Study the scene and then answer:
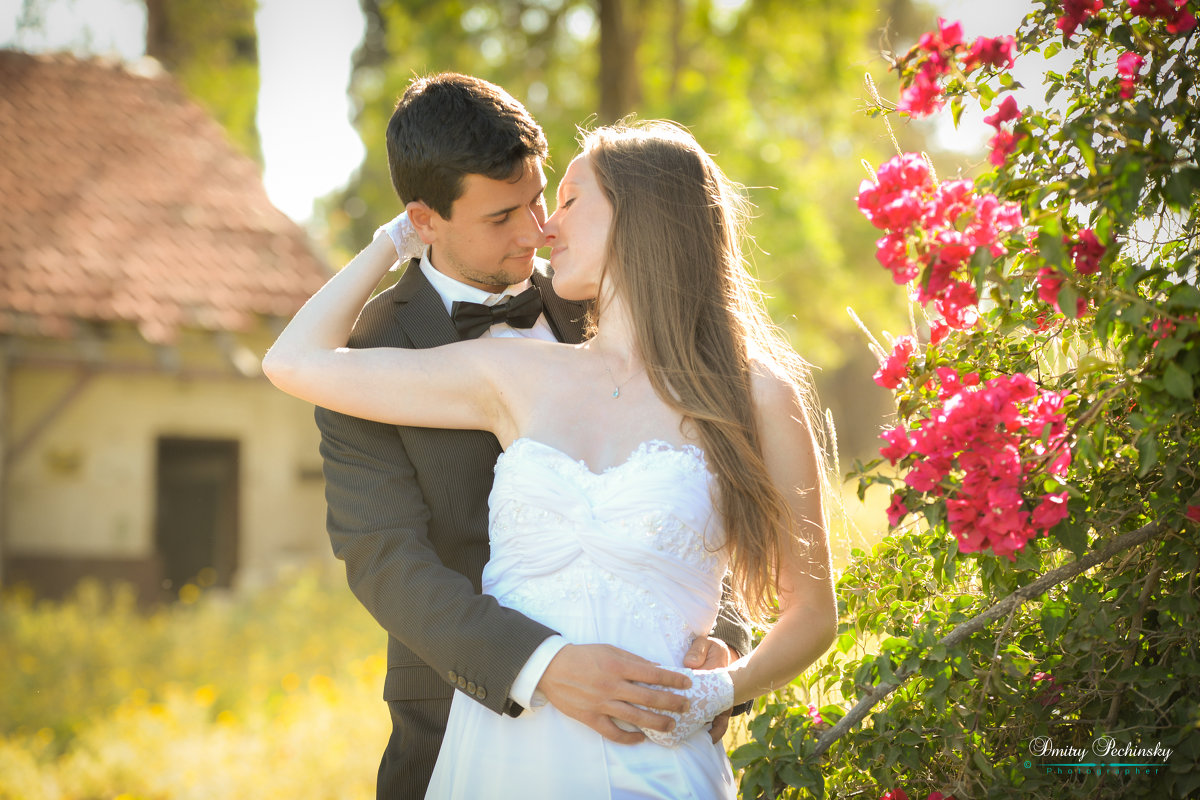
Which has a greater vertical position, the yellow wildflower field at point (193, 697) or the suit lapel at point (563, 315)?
the suit lapel at point (563, 315)

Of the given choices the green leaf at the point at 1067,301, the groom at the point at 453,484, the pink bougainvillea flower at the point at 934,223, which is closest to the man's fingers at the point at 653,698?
the groom at the point at 453,484

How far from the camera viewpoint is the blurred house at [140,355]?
9781 millimetres

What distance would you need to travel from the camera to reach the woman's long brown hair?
2.39 metres

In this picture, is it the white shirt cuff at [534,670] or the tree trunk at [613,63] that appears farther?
the tree trunk at [613,63]

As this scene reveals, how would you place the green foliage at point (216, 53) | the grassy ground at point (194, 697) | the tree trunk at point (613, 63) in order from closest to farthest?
the grassy ground at point (194, 697) → the tree trunk at point (613, 63) → the green foliage at point (216, 53)

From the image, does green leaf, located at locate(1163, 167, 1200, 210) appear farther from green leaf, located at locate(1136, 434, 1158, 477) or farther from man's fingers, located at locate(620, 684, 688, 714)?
man's fingers, located at locate(620, 684, 688, 714)

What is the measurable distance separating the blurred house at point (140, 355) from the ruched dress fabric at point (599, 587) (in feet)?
27.7

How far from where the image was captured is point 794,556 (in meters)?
2.50

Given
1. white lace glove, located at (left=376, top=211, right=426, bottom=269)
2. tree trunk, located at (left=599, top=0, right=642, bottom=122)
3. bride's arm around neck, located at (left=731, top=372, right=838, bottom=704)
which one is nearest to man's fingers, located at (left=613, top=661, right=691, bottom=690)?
bride's arm around neck, located at (left=731, top=372, right=838, bottom=704)

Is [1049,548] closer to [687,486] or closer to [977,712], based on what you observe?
[977,712]

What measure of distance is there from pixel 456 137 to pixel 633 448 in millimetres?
1152

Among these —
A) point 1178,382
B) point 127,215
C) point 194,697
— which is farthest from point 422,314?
point 127,215

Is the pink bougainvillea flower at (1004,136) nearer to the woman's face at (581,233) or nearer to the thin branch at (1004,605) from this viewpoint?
the thin branch at (1004,605)

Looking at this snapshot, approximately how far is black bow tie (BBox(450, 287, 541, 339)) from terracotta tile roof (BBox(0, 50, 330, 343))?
793cm
